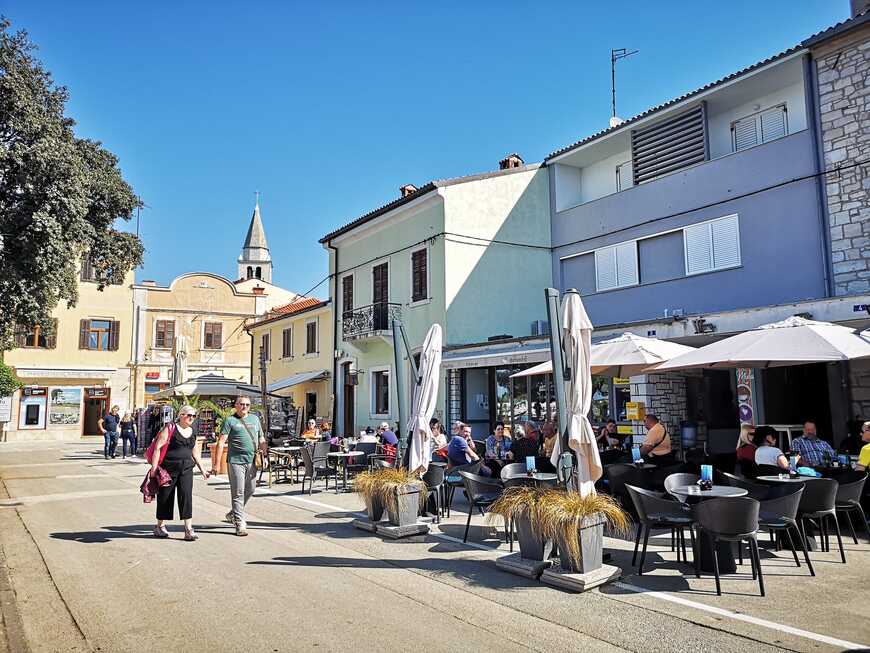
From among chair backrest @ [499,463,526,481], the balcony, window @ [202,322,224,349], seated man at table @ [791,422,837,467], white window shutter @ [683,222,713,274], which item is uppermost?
window @ [202,322,224,349]

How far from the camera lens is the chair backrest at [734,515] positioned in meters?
5.50

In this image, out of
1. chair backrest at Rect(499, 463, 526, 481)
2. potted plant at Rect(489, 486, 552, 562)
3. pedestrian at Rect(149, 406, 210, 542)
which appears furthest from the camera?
chair backrest at Rect(499, 463, 526, 481)

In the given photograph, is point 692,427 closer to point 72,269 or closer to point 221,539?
point 221,539

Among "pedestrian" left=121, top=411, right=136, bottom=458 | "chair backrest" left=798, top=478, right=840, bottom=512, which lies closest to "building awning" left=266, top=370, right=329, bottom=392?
"pedestrian" left=121, top=411, right=136, bottom=458

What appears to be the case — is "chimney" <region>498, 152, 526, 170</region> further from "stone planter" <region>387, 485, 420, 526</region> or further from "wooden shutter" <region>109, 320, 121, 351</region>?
"wooden shutter" <region>109, 320, 121, 351</region>

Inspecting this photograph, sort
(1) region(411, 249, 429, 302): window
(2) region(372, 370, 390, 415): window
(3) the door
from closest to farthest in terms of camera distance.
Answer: (1) region(411, 249, 429, 302): window < (3) the door < (2) region(372, 370, 390, 415): window

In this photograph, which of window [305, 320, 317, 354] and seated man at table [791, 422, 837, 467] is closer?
seated man at table [791, 422, 837, 467]

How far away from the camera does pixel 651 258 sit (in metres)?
16.2

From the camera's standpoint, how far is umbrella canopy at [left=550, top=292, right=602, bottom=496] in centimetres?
609

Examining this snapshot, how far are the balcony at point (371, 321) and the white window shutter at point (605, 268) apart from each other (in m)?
6.05

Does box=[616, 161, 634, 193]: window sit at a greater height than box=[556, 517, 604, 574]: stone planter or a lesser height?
greater

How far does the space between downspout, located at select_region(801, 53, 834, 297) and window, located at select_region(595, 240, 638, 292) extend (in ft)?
14.5

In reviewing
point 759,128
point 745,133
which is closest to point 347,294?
point 745,133

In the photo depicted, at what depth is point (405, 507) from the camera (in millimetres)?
7918
